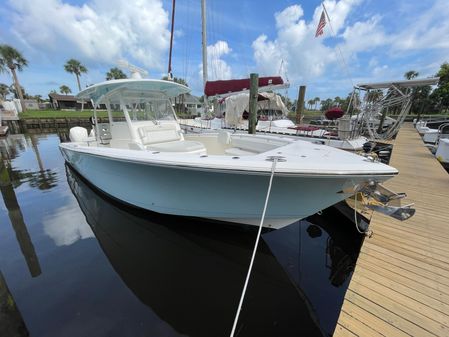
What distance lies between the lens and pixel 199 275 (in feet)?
10.6

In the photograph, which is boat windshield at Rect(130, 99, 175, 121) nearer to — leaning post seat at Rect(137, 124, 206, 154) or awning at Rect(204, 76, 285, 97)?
leaning post seat at Rect(137, 124, 206, 154)

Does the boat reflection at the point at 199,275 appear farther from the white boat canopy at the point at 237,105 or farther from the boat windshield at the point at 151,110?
the white boat canopy at the point at 237,105

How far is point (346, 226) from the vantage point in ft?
15.3

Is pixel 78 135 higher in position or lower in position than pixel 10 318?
higher

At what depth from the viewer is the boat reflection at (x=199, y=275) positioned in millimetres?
2574

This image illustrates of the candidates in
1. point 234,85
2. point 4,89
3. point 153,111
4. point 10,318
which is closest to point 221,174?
point 10,318

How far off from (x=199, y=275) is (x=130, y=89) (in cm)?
404

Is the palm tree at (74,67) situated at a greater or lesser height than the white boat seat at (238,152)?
greater

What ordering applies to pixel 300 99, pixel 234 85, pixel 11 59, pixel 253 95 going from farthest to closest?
pixel 11 59 < pixel 300 99 < pixel 234 85 < pixel 253 95

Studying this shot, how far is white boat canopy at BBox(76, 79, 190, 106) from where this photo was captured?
421 cm

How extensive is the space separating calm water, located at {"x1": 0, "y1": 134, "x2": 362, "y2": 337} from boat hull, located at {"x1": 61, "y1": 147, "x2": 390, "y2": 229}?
774mm

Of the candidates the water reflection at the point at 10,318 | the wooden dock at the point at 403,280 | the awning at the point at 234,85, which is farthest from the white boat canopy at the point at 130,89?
the wooden dock at the point at 403,280

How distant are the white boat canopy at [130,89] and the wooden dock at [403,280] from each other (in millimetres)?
4800

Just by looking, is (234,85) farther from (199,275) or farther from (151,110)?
(199,275)
